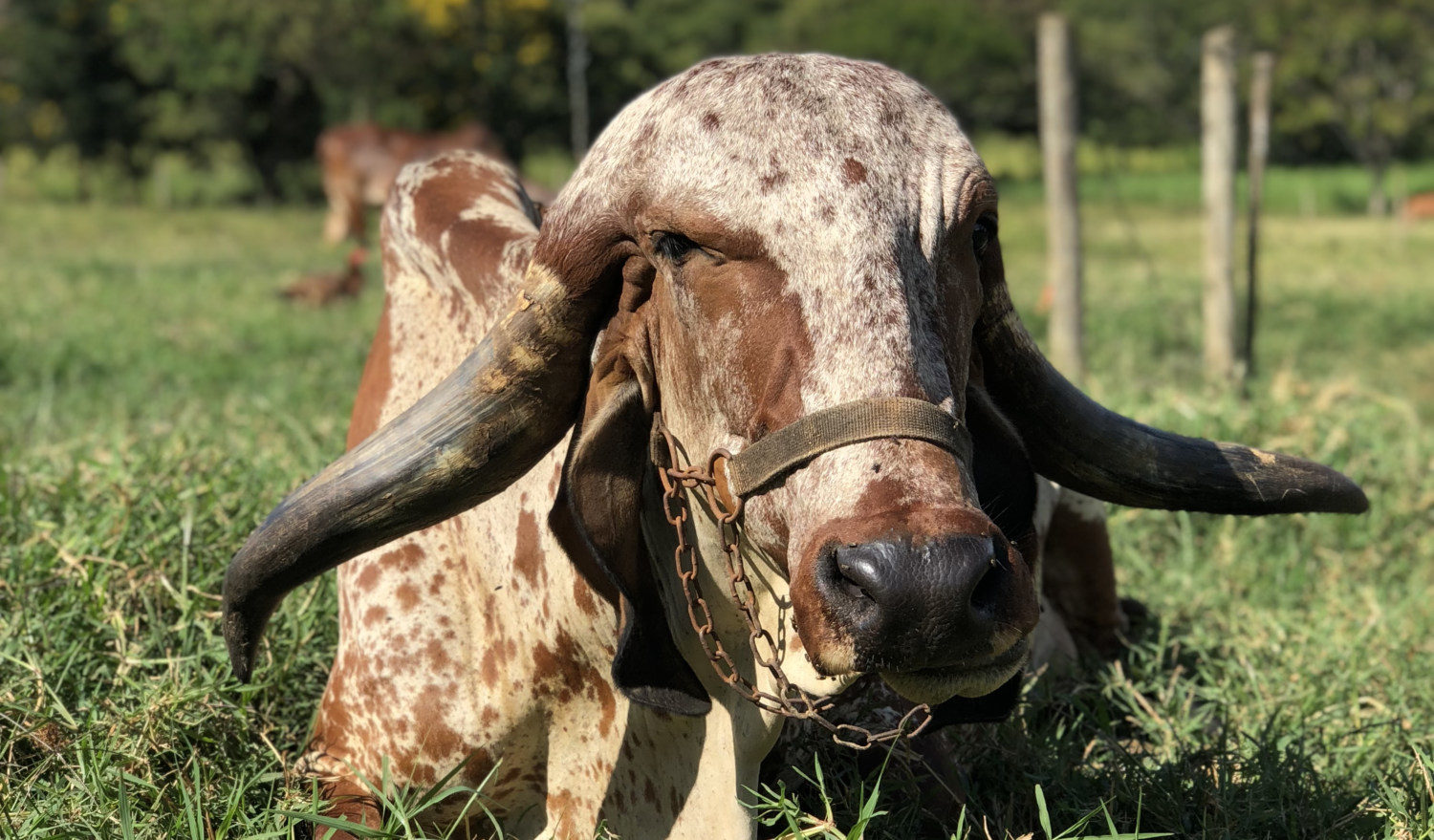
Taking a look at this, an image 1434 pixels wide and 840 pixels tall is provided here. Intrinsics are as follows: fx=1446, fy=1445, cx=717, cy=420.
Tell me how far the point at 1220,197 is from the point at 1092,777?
645 cm

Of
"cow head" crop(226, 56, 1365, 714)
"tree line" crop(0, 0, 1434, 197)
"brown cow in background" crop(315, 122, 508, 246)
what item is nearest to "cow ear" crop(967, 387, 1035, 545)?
"cow head" crop(226, 56, 1365, 714)

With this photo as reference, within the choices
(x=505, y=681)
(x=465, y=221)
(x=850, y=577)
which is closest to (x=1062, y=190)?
(x=465, y=221)

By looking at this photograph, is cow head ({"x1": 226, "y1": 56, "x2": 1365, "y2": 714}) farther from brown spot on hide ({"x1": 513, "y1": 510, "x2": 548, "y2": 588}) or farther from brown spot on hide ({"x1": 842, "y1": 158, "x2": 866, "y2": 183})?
brown spot on hide ({"x1": 513, "y1": 510, "x2": 548, "y2": 588})

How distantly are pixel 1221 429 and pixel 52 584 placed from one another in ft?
13.3

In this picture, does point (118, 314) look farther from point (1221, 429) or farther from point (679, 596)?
point (679, 596)

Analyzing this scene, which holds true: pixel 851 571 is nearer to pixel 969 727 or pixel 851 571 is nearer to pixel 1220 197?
pixel 969 727

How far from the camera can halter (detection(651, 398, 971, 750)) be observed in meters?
1.95

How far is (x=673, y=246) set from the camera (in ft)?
7.23

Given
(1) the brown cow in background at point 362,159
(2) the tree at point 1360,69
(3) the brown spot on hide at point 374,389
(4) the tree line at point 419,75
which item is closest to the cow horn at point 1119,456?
(3) the brown spot on hide at point 374,389

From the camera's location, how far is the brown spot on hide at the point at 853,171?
6.86 ft

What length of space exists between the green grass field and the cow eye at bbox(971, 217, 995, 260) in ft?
3.11

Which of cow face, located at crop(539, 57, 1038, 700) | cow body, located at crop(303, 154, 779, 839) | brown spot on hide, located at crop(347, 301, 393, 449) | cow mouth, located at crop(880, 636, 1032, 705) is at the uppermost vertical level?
cow face, located at crop(539, 57, 1038, 700)

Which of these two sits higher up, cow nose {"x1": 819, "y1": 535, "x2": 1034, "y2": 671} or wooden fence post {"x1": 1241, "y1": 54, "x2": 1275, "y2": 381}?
cow nose {"x1": 819, "y1": 535, "x2": 1034, "y2": 671}

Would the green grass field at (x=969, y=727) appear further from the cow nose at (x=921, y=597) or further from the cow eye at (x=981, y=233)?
the cow eye at (x=981, y=233)
